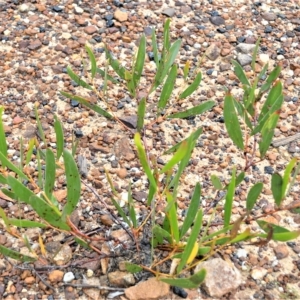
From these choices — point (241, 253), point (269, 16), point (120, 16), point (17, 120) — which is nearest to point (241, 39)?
point (269, 16)

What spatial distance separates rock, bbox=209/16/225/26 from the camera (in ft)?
8.37

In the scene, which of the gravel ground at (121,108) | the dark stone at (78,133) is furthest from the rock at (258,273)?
the dark stone at (78,133)

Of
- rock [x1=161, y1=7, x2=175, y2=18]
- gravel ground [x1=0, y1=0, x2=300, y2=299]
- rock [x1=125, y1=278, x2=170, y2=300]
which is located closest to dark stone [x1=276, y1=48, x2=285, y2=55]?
gravel ground [x1=0, y1=0, x2=300, y2=299]

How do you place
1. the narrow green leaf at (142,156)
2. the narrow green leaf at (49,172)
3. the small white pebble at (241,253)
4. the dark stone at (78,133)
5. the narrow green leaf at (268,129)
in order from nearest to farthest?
the narrow green leaf at (142,156) < the narrow green leaf at (49,172) < the narrow green leaf at (268,129) < the small white pebble at (241,253) < the dark stone at (78,133)

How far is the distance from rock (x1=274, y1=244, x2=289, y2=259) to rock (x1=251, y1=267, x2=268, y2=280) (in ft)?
0.22

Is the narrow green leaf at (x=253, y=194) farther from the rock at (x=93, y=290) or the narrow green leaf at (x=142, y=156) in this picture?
the rock at (x=93, y=290)

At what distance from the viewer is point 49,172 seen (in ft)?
4.50

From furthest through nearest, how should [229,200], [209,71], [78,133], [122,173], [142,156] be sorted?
[209,71], [78,133], [122,173], [229,200], [142,156]

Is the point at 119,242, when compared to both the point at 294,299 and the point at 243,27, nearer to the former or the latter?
the point at 294,299

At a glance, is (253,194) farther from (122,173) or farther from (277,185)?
(122,173)

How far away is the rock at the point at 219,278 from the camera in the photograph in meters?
1.54

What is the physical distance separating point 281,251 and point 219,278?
0.77 ft

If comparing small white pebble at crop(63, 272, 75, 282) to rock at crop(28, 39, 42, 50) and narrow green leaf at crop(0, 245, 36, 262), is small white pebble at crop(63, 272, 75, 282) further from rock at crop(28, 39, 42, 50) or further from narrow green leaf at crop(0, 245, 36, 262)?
rock at crop(28, 39, 42, 50)

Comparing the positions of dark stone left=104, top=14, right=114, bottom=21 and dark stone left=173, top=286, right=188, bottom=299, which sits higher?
dark stone left=104, top=14, right=114, bottom=21
